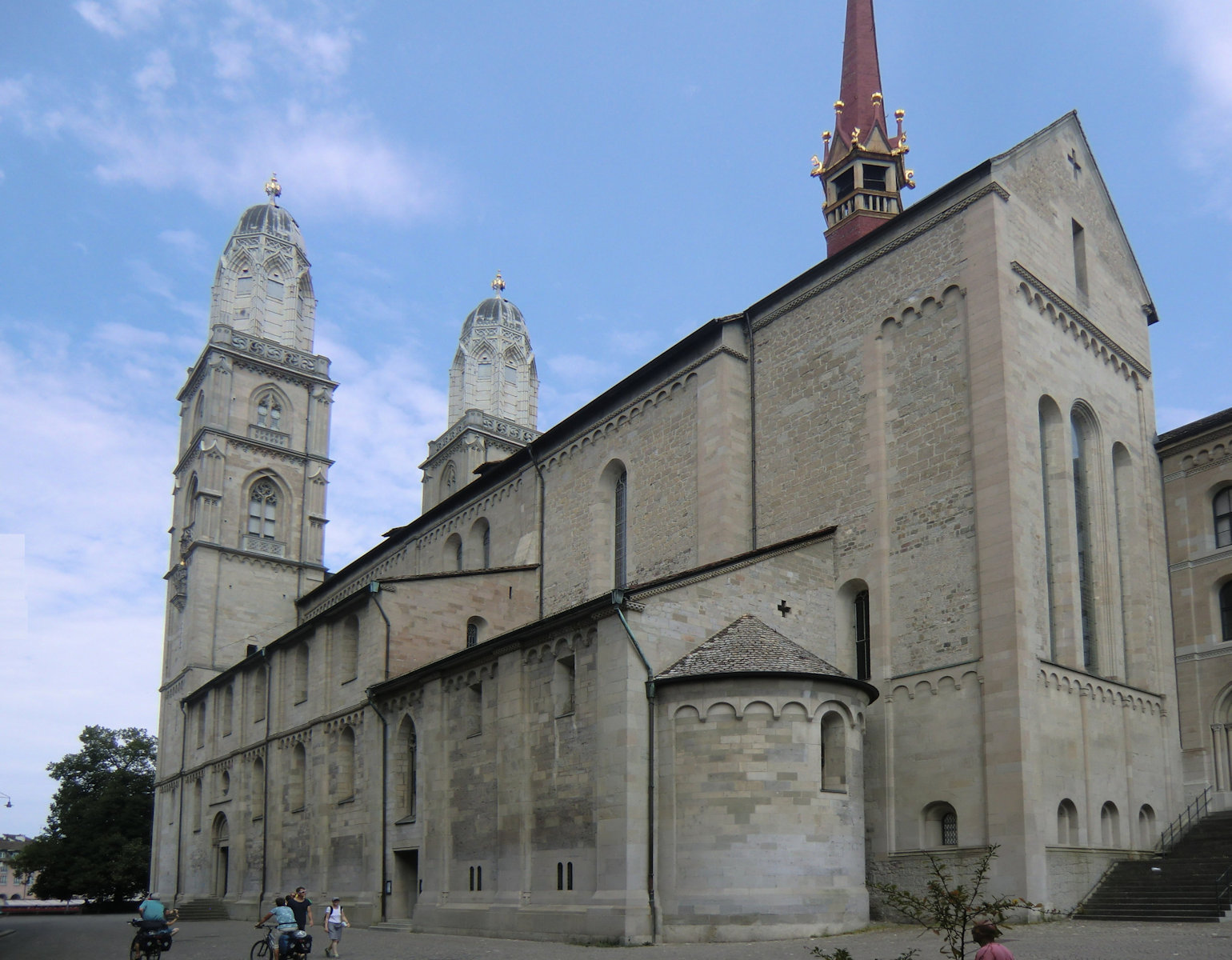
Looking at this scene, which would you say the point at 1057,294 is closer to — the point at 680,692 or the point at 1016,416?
the point at 1016,416

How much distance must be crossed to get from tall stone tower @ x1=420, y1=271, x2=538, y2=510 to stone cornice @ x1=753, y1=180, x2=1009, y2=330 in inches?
1372

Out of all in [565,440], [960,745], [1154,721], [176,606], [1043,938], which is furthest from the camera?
[176,606]

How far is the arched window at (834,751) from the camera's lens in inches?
872

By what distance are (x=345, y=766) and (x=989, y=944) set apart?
2864 cm

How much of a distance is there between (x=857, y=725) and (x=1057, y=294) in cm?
1078

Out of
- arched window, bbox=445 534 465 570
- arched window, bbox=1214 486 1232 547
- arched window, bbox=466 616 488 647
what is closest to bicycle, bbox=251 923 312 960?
arched window, bbox=466 616 488 647

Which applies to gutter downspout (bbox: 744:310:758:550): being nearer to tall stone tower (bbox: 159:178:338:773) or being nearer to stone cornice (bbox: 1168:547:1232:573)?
stone cornice (bbox: 1168:547:1232:573)

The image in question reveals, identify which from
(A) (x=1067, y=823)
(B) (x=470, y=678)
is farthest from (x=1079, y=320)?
(B) (x=470, y=678)

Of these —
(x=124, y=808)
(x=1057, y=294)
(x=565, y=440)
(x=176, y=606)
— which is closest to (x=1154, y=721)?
(x=1057, y=294)

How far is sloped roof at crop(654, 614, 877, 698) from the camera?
22.0 metres

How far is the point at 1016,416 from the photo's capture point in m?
23.4

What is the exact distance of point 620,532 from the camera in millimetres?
33375

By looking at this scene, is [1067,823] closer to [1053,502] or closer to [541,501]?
[1053,502]

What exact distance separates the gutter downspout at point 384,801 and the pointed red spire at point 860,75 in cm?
2412
